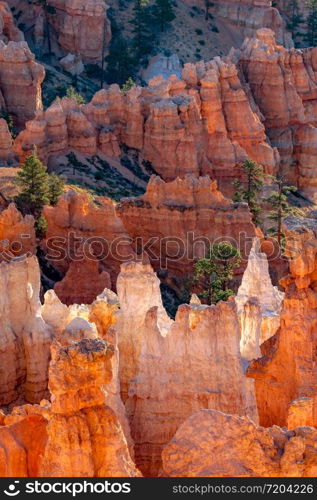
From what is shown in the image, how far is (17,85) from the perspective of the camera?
252 ft

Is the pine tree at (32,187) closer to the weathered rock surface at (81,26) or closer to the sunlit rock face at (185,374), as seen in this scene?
the sunlit rock face at (185,374)

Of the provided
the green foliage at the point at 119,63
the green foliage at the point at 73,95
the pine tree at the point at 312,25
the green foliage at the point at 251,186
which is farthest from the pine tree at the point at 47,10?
the green foliage at the point at 251,186

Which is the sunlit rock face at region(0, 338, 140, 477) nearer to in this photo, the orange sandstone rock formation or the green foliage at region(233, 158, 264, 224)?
the orange sandstone rock formation

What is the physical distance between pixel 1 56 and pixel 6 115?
381 cm

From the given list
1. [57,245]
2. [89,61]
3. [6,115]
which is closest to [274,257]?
[57,245]

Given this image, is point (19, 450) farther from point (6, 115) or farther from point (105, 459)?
point (6, 115)

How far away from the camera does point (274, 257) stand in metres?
59.6

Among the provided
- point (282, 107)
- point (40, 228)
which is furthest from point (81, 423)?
point (282, 107)

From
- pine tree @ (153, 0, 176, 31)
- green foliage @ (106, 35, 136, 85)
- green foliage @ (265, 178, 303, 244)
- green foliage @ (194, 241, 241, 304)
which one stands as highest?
pine tree @ (153, 0, 176, 31)

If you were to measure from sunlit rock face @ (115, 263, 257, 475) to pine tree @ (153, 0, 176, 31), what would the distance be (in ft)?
251

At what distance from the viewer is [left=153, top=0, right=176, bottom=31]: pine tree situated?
106688mm

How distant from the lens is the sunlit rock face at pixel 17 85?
76688 mm

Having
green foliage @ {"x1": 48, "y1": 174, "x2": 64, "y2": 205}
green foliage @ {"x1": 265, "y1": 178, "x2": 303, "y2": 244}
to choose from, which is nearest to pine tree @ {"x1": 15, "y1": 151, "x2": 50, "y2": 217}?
green foliage @ {"x1": 48, "y1": 174, "x2": 64, "y2": 205}

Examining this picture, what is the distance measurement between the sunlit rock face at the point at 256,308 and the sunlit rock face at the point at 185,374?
185 centimetres
